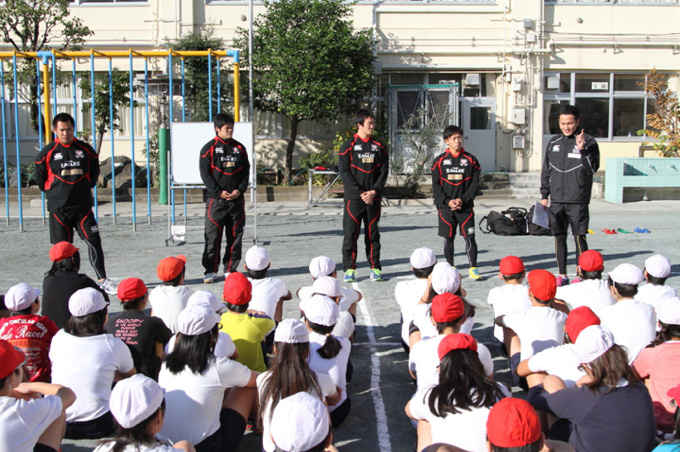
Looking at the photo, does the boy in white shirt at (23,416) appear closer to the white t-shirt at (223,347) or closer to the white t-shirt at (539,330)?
the white t-shirt at (223,347)

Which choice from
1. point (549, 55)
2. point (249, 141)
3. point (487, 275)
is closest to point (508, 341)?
point (487, 275)

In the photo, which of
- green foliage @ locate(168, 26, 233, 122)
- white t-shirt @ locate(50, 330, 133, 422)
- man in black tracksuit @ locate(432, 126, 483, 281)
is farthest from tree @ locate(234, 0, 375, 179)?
white t-shirt @ locate(50, 330, 133, 422)

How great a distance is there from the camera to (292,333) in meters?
3.49

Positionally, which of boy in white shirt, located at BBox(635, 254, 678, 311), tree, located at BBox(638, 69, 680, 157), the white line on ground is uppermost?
tree, located at BBox(638, 69, 680, 157)

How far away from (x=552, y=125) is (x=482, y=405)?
1799cm

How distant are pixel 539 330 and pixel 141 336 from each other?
2.50 m

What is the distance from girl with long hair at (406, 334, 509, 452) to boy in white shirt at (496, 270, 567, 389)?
1230mm

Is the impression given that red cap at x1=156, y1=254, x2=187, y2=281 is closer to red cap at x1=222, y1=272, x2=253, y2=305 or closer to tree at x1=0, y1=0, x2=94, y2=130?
red cap at x1=222, y1=272, x2=253, y2=305

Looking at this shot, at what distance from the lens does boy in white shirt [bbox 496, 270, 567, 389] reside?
14.4 feet

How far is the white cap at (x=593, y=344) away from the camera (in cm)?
317

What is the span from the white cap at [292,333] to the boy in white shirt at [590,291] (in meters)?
2.57

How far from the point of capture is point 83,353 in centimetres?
380

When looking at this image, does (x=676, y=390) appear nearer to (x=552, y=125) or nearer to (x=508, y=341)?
(x=508, y=341)

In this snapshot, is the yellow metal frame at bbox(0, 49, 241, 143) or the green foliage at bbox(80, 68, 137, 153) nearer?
the yellow metal frame at bbox(0, 49, 241, 143)
